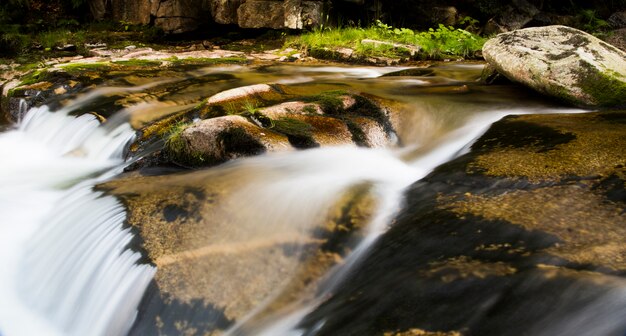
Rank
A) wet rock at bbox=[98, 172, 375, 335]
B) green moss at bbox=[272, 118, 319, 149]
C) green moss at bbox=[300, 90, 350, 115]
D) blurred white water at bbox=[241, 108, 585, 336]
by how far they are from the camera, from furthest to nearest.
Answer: green moss at bbox=[300, 90, 350, 115]
green moss at bbox=[272, 118, 319, 149]
wet rock at bbox=[98, 172, 375, 335]
blurred white water at bbox=[241, 108, 585, 336]

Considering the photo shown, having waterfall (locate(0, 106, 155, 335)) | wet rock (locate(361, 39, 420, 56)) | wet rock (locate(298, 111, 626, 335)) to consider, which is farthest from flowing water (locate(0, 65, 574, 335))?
wet rock (locate(361, 39, 420, 56))

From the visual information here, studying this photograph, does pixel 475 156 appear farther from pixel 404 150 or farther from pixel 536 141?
pixel 404 150

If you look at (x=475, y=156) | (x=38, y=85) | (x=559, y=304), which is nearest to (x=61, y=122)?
(x=38, y=85)

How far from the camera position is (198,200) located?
3.84 m

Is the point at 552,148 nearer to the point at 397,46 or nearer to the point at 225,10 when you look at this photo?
the point at 397,46

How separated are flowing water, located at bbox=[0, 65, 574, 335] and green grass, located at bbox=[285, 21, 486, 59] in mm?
3261

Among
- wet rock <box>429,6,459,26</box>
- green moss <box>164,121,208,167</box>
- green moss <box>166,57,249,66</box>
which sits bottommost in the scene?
green moss <box>164,121,208,167</box>

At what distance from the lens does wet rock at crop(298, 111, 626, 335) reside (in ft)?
7.02

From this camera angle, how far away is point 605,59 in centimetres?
567

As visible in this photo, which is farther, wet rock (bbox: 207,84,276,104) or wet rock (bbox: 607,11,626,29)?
wet rock (bbox: 607,11,626,29)

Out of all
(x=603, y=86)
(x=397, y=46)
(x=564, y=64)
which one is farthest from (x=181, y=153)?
(x=397, y=46)

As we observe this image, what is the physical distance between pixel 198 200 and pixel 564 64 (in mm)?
4230

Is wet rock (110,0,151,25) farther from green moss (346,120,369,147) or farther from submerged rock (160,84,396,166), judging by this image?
green moss (346,120,369,147)

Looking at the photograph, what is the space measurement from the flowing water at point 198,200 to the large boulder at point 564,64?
0.25 m
